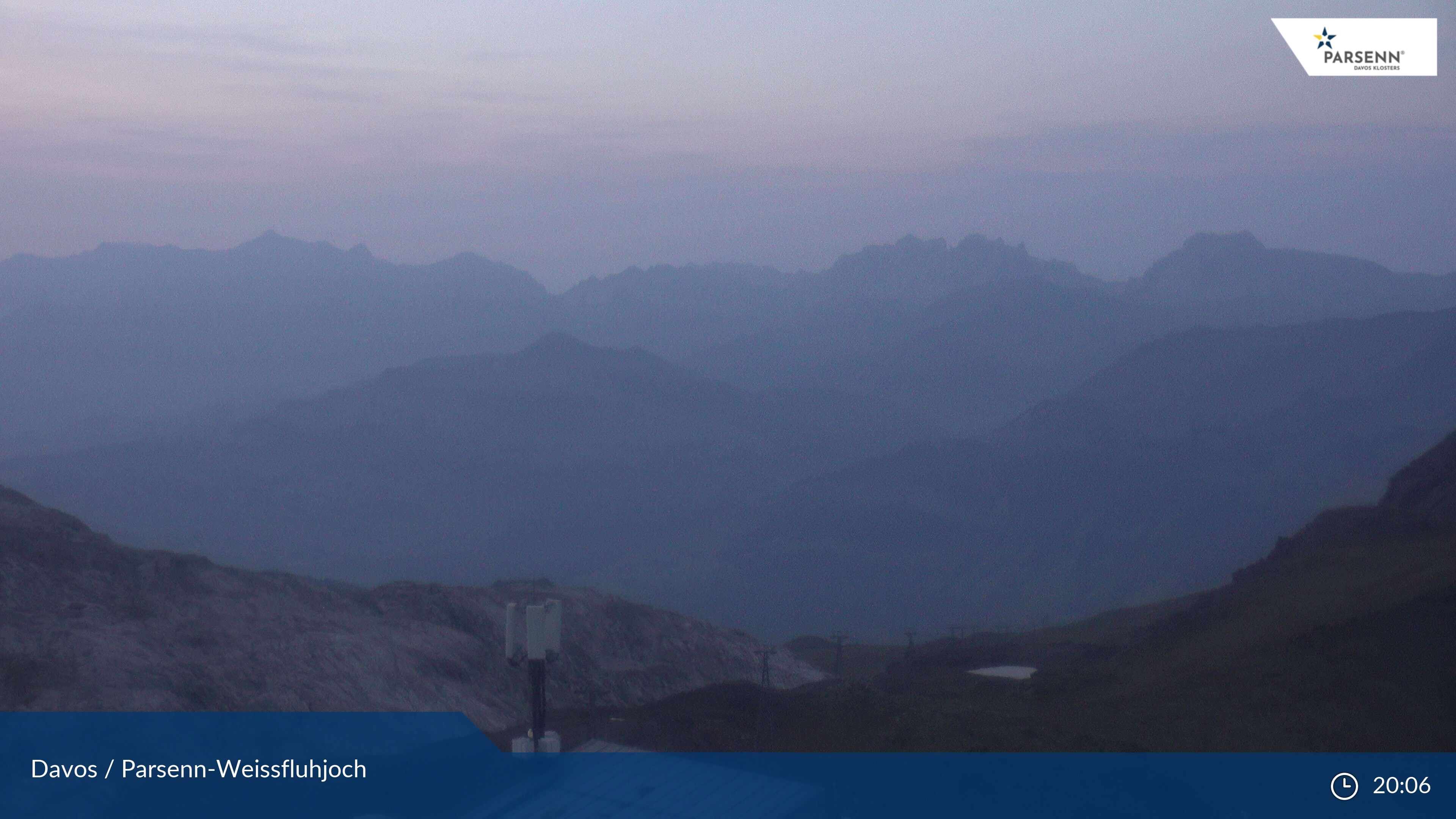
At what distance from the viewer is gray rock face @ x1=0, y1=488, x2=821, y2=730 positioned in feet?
105

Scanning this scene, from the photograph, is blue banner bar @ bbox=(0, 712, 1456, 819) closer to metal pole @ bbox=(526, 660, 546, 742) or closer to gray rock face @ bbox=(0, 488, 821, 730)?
metal pole @ bbox=(526, 660, 546, 742)

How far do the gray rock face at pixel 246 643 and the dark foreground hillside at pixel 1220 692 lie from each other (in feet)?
41.8

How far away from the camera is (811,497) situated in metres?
189

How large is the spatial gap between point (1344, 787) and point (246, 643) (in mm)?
33731

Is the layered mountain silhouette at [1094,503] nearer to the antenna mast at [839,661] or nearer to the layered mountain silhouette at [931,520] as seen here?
the layered mountain silhouette at [931,520]

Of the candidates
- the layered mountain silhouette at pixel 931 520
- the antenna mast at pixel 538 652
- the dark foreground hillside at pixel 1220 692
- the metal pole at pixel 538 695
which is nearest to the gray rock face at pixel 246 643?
the dark foreground hillside at pixel 1220 692

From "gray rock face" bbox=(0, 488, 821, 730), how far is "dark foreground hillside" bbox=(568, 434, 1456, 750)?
12737mm

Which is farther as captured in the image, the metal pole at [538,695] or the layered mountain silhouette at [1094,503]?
the layered mountain silhouette at [1094,503]

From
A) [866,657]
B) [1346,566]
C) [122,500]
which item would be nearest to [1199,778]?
[1346,566]

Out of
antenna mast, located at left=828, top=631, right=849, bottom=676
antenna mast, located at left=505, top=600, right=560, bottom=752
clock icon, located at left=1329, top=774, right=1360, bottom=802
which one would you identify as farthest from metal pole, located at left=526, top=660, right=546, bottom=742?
antenna mast, located at left=828, top=631, right=849, bottom=676

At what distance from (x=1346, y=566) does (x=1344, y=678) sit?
12.7 metres

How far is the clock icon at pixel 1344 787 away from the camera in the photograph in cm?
1827

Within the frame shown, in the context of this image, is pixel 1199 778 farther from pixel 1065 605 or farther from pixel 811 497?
pixel 811 497

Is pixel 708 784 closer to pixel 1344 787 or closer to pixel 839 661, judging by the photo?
pixel 1344 787
